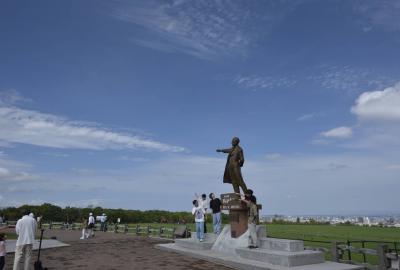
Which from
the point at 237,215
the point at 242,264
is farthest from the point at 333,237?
the point at 242,264

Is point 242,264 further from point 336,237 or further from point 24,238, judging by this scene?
point 336,237

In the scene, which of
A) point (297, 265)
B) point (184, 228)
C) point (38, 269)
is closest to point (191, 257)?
point (297, 265)

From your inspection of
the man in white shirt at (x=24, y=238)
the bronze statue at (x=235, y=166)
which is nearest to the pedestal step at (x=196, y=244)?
the bronze statue at (x=235, y=166)

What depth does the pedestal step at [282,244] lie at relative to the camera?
12195 millimetres

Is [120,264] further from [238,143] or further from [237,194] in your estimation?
[238,143]

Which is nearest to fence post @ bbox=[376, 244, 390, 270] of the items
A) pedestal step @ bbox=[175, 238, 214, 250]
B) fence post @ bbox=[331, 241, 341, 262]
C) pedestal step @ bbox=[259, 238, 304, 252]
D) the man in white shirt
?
fence post @ bbox=[331, 241, 341, 262]

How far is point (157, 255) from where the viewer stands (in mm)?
15188

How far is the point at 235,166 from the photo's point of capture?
1540 centimetres

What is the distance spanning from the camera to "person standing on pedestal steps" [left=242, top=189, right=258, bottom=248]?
→ 519 inches

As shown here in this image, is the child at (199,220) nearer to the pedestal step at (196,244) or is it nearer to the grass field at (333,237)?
the pedestal step at (196,244)

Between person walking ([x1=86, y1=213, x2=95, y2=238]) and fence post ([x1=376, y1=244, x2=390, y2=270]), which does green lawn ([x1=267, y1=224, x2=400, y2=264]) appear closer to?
fence post ([x1=376, y1=244, x2=390, y2=270])

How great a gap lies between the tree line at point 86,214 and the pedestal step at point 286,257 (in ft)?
121

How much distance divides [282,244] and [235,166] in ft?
12.7

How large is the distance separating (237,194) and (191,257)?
285cm
